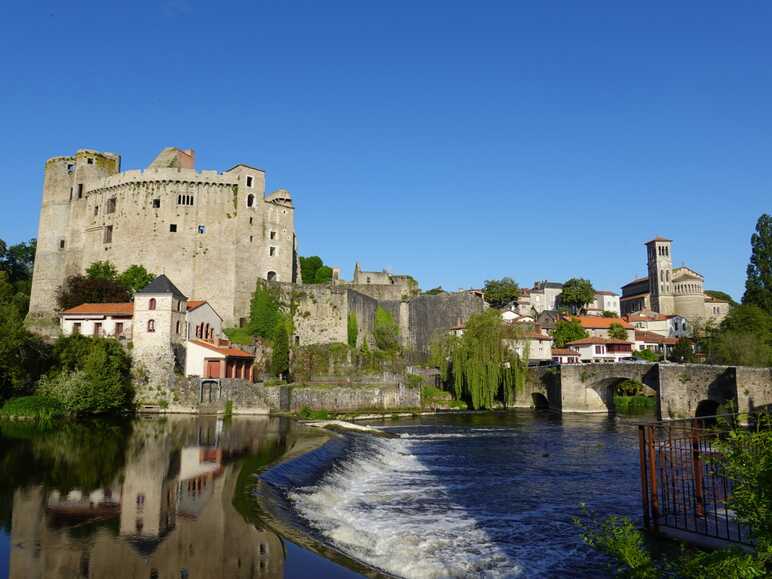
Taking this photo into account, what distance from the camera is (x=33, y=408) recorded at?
105ft

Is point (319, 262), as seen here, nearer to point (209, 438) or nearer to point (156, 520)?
point (209, 438)

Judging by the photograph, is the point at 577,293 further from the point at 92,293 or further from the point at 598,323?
the point at 92,293

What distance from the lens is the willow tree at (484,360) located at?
44969 millimetres

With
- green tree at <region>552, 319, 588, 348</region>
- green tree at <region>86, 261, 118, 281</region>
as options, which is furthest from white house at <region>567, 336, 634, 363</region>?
green tree at <region>86, 261, 118, 281</region>

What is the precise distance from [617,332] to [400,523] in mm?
62957

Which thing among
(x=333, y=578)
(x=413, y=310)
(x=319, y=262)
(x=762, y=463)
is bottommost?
(x=333, y=578)

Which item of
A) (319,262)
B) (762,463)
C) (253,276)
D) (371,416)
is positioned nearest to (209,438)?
(371,416)

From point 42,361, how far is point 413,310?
3364cm

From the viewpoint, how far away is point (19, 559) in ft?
33.7

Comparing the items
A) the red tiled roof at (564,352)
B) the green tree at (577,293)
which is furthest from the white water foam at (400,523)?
the green tree at (577,293)

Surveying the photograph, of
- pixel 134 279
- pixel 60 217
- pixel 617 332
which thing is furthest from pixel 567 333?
pixel 60 217

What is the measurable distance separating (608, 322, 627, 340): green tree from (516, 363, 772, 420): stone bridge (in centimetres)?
2305

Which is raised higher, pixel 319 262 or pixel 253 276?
pixel 319 262

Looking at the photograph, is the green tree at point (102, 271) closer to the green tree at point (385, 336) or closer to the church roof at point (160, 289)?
the church roof at point (160, 289)
